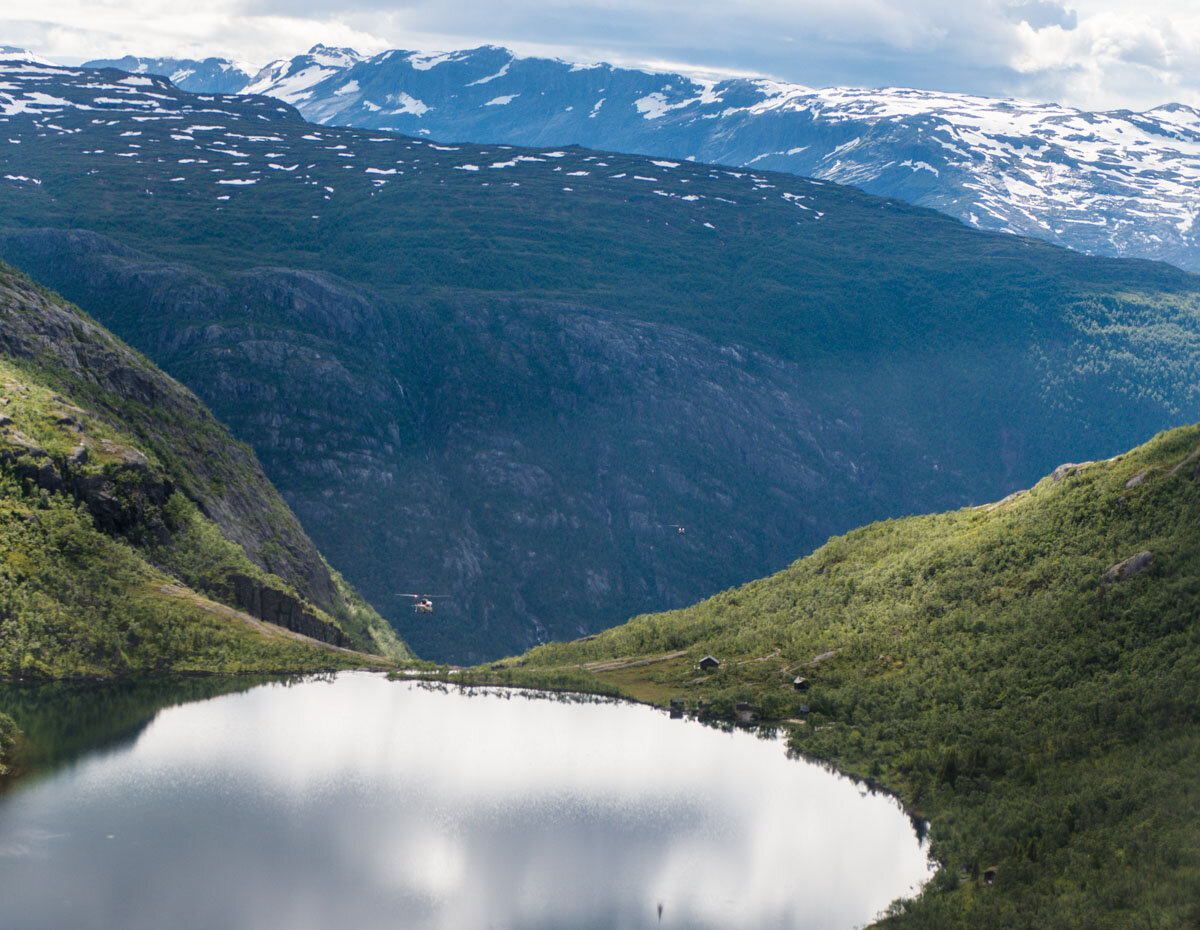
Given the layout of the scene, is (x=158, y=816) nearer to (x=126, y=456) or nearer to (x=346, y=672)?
(x=346, y=672)

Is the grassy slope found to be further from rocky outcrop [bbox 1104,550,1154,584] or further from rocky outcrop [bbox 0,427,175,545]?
rocky outcrop [bbox 0,427,175,545]

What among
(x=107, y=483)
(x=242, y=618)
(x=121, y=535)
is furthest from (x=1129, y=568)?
(x=107, y=483)

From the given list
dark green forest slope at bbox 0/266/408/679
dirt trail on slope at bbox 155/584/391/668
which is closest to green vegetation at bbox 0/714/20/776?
dark green forest slope at bbox 0/266/408/679

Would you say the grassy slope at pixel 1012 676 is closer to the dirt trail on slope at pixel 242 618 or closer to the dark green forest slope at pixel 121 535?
the dirt trail on slope at pixel 242 618

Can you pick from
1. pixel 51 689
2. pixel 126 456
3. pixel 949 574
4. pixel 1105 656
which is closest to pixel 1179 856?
pixel 1105 656

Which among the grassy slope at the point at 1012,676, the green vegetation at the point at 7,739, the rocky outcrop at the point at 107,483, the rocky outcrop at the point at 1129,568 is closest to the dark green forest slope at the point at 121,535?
the rocky outcrop at the point at 107,483
